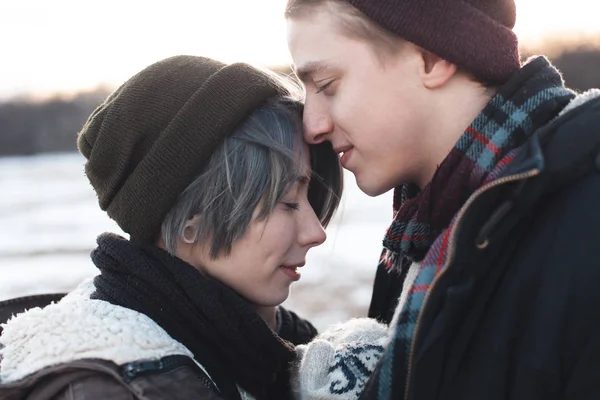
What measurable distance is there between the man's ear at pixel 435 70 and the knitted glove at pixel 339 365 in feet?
2.55

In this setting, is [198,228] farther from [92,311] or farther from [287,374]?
[287,374]

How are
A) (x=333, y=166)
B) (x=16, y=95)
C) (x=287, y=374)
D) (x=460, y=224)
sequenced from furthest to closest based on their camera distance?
(x=16, y=95), (x=333, y=166), (x=287, y=374), (x=460, y=224)

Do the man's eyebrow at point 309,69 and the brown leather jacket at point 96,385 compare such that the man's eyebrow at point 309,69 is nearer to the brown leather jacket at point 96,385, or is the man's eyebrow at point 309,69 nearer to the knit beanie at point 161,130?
the knit beanie at point 161,130

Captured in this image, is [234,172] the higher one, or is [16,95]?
[234,172]

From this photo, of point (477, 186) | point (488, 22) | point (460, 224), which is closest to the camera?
point (460, 224)

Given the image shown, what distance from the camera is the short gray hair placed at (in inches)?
80.7

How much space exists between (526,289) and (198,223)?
1.01 m

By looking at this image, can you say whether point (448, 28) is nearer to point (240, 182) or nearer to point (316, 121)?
point (316, 121)

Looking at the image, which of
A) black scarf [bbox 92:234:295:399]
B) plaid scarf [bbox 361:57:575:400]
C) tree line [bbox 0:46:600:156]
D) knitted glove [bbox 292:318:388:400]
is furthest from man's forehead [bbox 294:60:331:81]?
tree line [bbox 0:46:600:156]

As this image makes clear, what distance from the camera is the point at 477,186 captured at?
5.27 feet

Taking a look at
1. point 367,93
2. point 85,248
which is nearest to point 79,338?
point 367,93

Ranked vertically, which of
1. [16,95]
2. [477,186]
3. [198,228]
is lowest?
[16,95]

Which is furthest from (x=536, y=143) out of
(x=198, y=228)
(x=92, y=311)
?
(x=92, y=311)

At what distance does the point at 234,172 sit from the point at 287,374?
0.68 metres
